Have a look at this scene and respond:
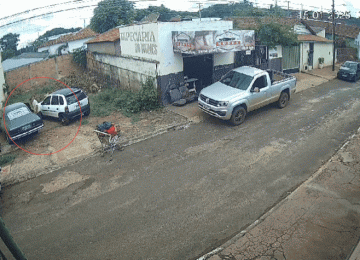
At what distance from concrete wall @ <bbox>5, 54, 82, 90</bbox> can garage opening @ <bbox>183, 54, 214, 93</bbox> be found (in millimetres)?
11657

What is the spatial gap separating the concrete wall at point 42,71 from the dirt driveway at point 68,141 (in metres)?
8.74

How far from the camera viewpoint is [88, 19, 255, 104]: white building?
45.3 feet

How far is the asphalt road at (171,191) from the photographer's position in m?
5.96

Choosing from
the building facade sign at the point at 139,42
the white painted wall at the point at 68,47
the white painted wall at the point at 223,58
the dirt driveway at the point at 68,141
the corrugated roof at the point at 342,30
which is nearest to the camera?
the dirt driveway at the point at 68,141

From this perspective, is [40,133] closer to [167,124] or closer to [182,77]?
[167,124]

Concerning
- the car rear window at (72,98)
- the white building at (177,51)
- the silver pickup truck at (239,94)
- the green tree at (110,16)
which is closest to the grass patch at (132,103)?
the white building at (177,51)

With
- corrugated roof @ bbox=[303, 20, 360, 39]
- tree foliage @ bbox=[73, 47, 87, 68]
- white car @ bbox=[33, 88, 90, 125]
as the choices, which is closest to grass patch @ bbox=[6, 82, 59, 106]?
tree foliage @ bbox=[73, 47, 87, 68]

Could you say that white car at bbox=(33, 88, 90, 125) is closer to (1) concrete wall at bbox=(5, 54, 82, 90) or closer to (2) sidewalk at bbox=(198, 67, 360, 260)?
(1) concrete wall at bbox=(5, 54, 82, 90)

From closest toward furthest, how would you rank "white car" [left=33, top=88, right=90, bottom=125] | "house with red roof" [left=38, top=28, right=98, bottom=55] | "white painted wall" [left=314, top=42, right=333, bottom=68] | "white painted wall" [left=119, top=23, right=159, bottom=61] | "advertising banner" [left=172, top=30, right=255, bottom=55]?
"white car" [left=33, top=88, right=90, bottom=125] → "advertising banner" [left=172, top=30, right=255, bottom=55] → "white painted wall" [left=119, top=23, right=159, bottom=61] → "white painted wall" [left=314, top=42, right=333, bottom=68] → "house with red roof" [left=38, top=28, right=98, bottom=55]

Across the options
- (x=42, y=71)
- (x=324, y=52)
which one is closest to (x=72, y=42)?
(x=42, y=71)

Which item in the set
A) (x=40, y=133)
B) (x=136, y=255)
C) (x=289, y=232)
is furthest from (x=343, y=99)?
(x=40, y=133)

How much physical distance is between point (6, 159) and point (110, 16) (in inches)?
967

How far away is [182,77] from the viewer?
15.3 m

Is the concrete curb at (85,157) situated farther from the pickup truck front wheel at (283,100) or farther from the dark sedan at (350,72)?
the dark sedan at (350,72)
